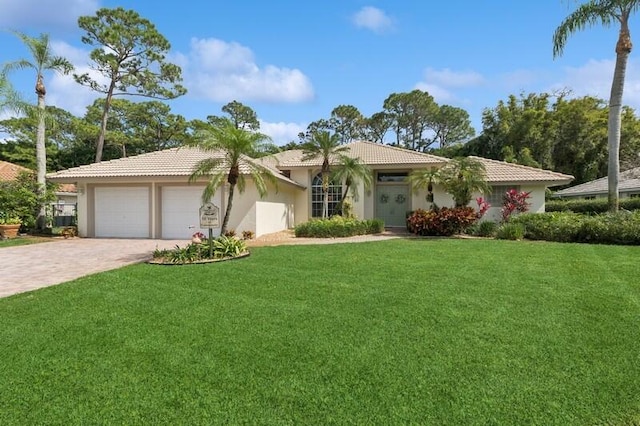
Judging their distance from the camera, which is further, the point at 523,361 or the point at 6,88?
the point at 6,88

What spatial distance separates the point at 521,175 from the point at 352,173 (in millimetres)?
9073

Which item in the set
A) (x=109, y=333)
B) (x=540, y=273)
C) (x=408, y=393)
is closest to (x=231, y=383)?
(x=408, y=393)

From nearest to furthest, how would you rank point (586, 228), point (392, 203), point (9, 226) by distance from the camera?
point (586, 228), point (9, 226), point (392, 203)

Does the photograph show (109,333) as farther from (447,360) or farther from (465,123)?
(465,123)

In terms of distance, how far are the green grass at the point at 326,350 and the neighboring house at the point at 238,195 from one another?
372 inches

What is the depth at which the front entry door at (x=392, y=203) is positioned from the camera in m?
22.0

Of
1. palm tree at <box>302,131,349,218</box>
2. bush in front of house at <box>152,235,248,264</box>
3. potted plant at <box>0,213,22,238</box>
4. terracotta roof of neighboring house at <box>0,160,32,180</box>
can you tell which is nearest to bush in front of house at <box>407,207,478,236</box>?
palm tree at <box>302,131,349,218</box>

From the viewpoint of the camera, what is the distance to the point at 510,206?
19234 mm

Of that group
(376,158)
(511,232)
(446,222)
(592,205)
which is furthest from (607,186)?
(376,158)

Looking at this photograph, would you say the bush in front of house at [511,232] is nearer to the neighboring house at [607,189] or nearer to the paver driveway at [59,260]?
the paver driveway at [59,260]

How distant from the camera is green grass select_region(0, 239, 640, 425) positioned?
338 centimetres

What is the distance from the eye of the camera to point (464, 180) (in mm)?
17672

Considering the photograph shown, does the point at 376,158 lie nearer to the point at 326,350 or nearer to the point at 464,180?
the point at 464,180

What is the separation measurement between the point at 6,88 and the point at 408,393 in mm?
22695
